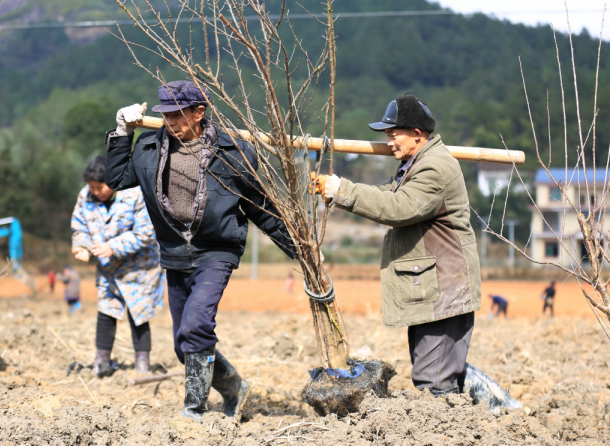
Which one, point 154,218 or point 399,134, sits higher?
point 399,134

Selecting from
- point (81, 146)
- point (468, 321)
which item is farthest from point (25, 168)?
point (468, 321)

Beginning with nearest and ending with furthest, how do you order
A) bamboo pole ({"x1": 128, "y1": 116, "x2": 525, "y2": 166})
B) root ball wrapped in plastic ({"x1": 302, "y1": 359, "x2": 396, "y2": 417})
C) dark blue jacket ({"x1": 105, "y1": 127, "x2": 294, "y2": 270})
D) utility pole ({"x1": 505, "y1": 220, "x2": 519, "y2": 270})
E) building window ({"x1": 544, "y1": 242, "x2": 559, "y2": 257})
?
root ball wrapped in plastic ({"x1": 302, "y1": 359, "x2": 396, "y2": 417}) → dark blue jacket ({"x1": 105, "y1": 127, "x2": 294, "y2": 270}) → bamboo pole ({"x1": 128, "y1": 116, "x2": 525, "y2": 166}) → utility pole ({"x1": 505, "y1": 220, "x2": 519, "y2": 270}) → building window ({"x1": 544, "y1": 242, "x2": 559, "y2": 257})

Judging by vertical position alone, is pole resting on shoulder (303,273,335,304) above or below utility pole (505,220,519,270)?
above

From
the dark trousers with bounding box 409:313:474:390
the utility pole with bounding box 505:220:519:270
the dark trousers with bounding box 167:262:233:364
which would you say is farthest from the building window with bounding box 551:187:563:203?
the utility pole with bounding box 505:220:519:270

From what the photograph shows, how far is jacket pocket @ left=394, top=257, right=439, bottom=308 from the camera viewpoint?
340 centimetres

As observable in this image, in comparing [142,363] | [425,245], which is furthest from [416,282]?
[142,363]

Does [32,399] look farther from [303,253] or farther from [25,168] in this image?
[25,168]

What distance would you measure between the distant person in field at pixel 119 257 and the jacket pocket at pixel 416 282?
2499 millimetres

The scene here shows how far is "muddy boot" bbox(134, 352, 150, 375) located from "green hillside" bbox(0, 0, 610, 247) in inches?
1399

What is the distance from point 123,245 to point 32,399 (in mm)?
1572

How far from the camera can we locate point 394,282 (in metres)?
3.50

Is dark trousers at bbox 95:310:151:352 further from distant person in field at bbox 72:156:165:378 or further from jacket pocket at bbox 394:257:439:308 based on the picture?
jacket pocket at bbox 394:257:439:308

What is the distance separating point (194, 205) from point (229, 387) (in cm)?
115

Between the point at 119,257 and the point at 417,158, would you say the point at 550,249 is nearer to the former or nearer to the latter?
the point at 119,257
